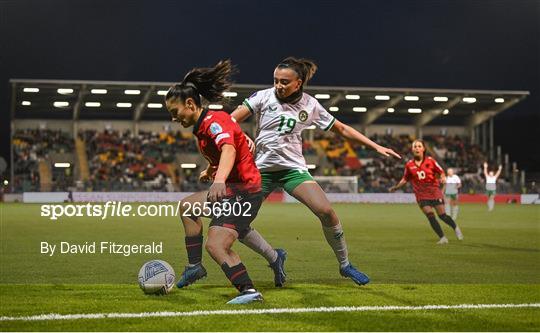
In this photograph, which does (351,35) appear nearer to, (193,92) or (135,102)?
(135,102)

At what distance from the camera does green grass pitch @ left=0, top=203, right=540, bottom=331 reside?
588cm

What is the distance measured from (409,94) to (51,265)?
42.4 metres

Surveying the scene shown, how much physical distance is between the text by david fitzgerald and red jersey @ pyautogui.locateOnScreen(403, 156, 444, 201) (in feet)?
17.9

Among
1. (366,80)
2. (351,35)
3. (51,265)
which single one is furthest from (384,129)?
(51,265)

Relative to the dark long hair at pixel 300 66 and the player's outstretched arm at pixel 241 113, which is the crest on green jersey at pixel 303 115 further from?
the player's outstretched arm at pixel 241 113

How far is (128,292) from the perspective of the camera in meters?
7.55

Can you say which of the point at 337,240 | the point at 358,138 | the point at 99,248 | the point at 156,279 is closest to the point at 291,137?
the point at 358,138

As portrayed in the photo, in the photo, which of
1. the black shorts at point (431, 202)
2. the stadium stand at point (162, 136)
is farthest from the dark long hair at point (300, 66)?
the stadium stand at point (162, 136)

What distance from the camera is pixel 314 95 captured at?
161 ft

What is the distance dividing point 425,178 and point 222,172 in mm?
9482

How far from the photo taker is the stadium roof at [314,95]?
150 feet

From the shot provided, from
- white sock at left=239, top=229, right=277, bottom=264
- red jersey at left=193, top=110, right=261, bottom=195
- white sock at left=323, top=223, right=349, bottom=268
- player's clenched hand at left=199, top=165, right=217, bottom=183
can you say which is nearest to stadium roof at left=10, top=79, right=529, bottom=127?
white sock at left=323, top=223, right=349, bottom=268

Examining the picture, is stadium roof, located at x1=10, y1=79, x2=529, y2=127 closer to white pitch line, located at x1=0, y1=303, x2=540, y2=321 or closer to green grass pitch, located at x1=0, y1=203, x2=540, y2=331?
green grass pitch, located at x1=0, y1=203, x2=540, y2=331

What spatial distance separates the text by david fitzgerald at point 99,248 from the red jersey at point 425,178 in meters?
5.46
